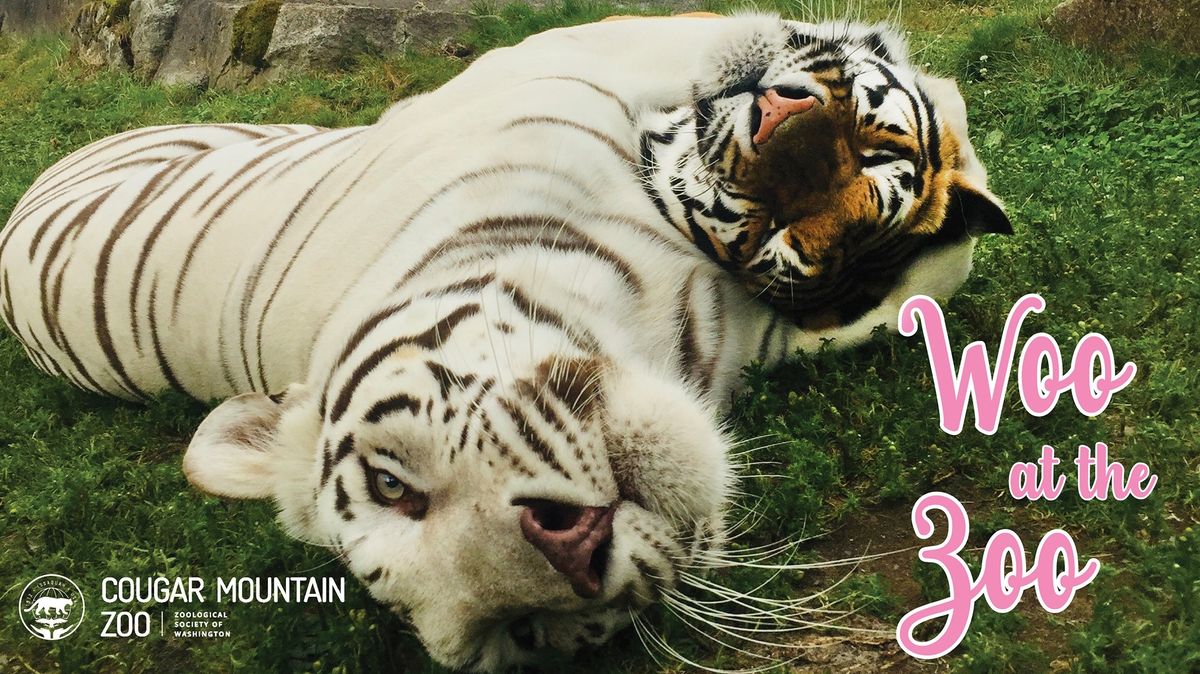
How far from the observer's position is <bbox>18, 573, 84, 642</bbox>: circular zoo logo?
103 inches

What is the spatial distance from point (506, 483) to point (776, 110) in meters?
1.46

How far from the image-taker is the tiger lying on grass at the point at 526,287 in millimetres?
1923

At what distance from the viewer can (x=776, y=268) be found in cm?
271

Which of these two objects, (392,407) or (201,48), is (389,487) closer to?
(392,407)

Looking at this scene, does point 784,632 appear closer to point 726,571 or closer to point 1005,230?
point 726,571

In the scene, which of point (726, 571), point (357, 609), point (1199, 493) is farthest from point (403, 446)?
point (1199, 493)

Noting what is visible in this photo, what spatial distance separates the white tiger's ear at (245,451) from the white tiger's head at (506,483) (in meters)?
0.16

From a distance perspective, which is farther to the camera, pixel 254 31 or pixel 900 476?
pixel 254 31

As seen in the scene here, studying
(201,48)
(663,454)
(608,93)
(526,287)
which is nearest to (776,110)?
(608,93)

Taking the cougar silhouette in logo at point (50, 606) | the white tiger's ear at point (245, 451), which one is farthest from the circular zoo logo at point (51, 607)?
the white tiger's ear at point (245, 451)

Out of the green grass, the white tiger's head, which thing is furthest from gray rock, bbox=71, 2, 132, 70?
the white tiger's head

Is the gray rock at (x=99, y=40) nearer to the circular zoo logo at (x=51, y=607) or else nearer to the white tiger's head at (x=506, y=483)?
the circular zoo logo at (x=51, y=607)

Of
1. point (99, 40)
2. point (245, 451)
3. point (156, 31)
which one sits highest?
point (245, 451)

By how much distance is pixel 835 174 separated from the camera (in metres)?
2.69
